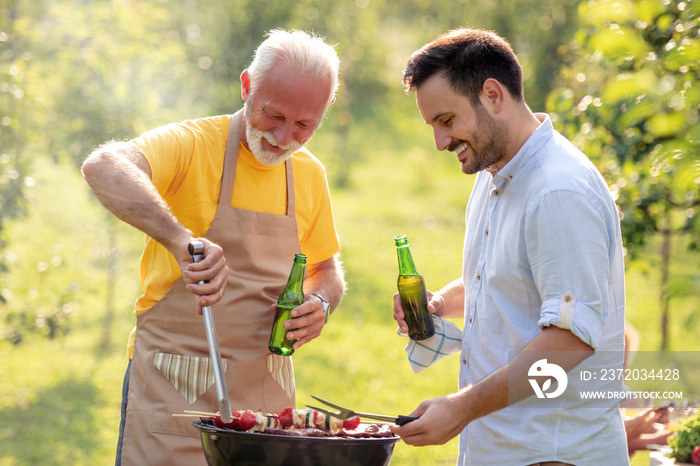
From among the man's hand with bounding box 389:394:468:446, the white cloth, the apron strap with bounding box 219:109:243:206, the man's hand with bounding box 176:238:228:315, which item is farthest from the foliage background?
the man's hand with bounding box 389:394:468:446

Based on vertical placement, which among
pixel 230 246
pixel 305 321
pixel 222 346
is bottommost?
pixel 222 346

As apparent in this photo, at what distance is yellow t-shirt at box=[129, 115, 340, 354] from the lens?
2.38m

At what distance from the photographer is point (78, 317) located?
9.08 metres

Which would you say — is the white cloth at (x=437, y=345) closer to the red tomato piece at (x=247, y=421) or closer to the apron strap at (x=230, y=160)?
the red tomato piece at (x=247, y=421)

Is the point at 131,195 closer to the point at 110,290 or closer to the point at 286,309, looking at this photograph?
the point at 286,309

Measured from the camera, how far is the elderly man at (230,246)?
91.5 inches

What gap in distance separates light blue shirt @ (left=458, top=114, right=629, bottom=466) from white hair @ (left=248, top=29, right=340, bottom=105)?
738 mm

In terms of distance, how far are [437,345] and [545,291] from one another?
1.91 ft

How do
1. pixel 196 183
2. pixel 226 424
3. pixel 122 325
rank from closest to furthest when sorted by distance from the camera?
1. pixel 226 424
2. pixel 196 183
3. pixel 122 325

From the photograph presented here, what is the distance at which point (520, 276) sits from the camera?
1.96 meters

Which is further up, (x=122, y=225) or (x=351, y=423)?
(x=122, y=225)

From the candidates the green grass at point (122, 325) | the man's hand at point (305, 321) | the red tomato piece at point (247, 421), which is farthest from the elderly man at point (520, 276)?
the green grass at point (122, 325)

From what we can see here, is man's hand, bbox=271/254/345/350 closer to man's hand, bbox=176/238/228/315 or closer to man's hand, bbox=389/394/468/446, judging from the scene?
man's hand, bbox=176/238/228/315

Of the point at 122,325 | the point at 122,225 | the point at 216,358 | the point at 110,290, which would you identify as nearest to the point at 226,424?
the point at 216,358
